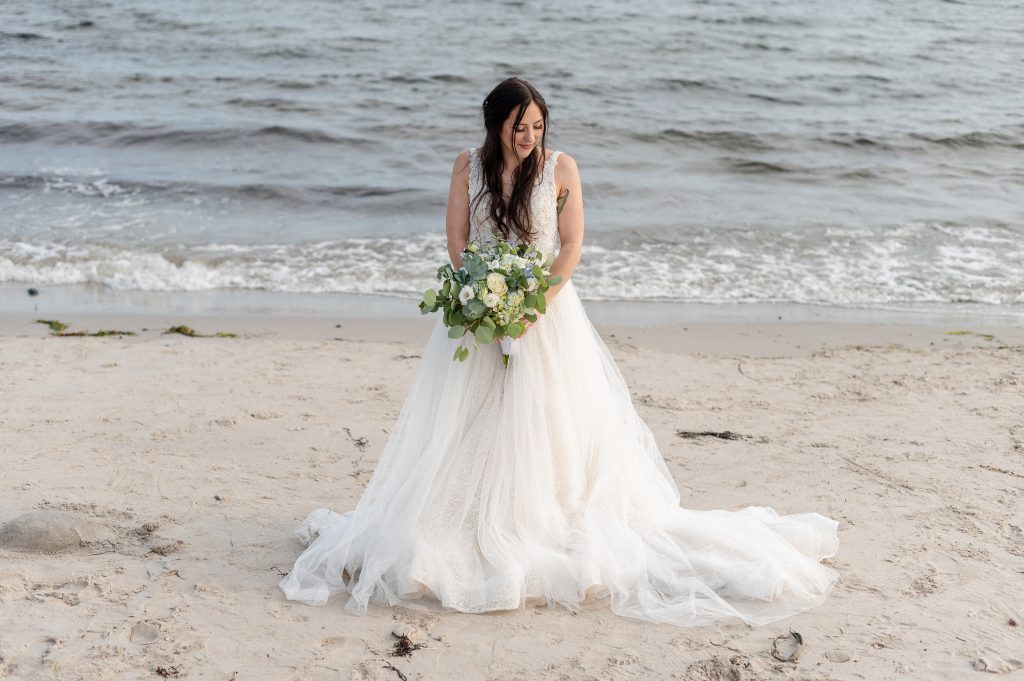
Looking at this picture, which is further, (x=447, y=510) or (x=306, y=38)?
(x=306, y=38)

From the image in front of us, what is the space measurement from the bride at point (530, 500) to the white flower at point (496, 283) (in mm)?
383

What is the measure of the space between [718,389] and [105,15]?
72.5 ft

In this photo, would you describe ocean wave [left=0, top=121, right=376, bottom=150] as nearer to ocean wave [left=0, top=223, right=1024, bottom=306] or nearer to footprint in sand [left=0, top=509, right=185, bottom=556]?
ocean wave [left=0, top=223, right=1024, bottom=306]

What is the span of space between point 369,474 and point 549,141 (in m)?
11.3

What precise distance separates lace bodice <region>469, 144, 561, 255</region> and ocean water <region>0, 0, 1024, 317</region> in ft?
17.4

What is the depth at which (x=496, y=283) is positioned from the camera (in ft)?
13.2

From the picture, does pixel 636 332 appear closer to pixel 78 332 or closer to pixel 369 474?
pixel 369 474

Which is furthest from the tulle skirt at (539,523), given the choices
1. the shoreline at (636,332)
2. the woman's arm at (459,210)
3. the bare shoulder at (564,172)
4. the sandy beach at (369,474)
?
the shoreline at (636,332)

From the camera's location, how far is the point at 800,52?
22.2 meters

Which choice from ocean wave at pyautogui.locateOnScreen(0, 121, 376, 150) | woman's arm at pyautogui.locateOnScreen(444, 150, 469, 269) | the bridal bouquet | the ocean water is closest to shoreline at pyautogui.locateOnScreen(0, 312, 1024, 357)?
the ocean water

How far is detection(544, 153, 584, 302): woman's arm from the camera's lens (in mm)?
4395

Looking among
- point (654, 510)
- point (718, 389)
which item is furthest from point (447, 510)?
point (718, 389)

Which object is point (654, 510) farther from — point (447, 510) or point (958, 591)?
point (958, 591)

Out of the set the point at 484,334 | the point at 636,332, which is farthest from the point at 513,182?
the point at 636,332
